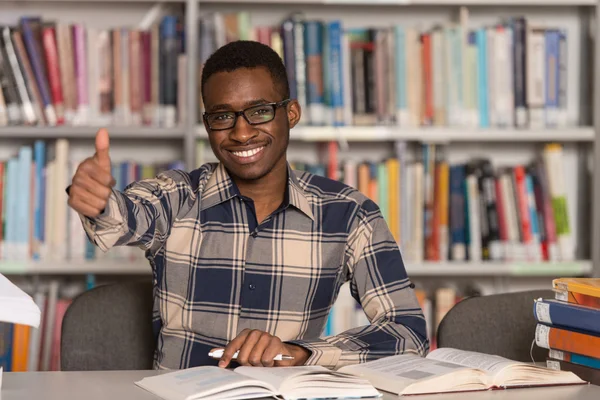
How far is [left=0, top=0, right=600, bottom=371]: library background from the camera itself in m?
2.72

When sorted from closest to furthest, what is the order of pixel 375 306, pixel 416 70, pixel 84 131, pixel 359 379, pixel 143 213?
1. pixel 359 379
2. pixel 143 213
3. pixel 375 306
4. pixel 84 131
5. pixel 416 70

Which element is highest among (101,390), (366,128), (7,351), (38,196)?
(366,128)

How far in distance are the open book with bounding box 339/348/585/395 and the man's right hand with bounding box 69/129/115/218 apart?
0.48 metres

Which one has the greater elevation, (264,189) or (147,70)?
(147,70)

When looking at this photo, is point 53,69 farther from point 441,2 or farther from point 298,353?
point 298,353

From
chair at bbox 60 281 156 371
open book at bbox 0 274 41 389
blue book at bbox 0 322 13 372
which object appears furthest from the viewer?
blue book at bbox 0 322 13 372

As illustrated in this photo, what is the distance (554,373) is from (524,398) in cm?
13

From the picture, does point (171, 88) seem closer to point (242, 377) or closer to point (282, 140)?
point (282, 140)

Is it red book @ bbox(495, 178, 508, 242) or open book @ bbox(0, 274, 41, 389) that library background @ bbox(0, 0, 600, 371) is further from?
open book @ bbox(0, 274, 41, 389)

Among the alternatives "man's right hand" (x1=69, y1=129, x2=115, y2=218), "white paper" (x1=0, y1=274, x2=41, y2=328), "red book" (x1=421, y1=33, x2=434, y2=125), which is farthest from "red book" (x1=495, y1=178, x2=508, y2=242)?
"white paper" (x1=0, y1=274, x2=41, y2=328)

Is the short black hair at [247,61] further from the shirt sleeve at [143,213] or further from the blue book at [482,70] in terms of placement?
the blue book at [482,70]

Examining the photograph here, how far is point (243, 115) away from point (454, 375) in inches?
29.0

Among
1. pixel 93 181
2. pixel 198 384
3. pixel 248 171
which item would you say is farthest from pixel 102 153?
pixel 248 171

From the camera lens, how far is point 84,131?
2703 millimetres
